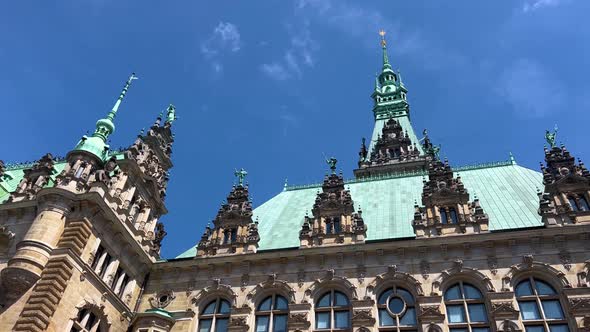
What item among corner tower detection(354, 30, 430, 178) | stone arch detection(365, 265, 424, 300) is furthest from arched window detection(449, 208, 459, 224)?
corner tower detection(354, 30, 430, 178)

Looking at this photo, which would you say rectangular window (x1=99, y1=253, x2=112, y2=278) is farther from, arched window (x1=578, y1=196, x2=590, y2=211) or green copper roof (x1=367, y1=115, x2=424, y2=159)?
green copper roof (x1=367, y1=115, x2=424, y2=159)

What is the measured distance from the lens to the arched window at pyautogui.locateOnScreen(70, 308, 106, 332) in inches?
869

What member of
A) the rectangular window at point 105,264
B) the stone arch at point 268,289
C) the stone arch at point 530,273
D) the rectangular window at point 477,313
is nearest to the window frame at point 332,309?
the stone arch at point 268,289

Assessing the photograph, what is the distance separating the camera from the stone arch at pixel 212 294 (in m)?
25.4

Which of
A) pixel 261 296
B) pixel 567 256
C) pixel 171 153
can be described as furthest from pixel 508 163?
pixel 171 153

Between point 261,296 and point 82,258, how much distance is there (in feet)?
28.6

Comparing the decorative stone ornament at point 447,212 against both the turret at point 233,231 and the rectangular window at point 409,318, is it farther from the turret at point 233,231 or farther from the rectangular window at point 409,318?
the turret at point 233,231

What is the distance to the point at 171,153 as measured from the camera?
34781mm

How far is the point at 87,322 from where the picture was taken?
22844 millimetres

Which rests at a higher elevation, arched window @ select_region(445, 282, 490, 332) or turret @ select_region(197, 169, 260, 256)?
turret @ select_region(197, 169, 260, 256)

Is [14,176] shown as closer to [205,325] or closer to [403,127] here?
[205,325]

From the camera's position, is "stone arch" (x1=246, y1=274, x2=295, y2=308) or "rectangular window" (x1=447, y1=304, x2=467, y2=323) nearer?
"rectangular window" (x1=447, y1=304, x2=467, y2=323)

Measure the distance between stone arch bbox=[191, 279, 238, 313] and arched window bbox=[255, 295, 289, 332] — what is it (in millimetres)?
1799

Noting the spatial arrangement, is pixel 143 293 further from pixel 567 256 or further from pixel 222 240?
pixel 567 256
